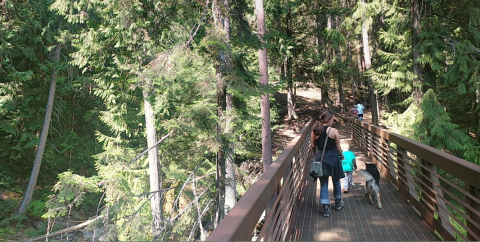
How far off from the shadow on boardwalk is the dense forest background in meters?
2.77

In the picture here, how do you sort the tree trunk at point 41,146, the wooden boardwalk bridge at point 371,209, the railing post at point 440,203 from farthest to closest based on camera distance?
the tree trunk at point 41,146
the railing post at point 440,203
the wooden boardwalk bridge at point 371,209

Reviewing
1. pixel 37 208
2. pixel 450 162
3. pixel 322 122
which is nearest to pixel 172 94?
pixel 322 122

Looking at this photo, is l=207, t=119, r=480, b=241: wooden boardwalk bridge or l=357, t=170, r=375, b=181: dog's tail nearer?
l=207, t=119, r=480, b=241: wooden boardwalk bridge

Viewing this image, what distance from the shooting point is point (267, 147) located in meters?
15.1

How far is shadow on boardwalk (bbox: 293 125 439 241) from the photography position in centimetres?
513

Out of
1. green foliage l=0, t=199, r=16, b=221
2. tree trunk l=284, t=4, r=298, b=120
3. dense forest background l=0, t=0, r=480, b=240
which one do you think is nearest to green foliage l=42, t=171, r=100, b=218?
dense forest background l=0, t=0, r=480, b=240

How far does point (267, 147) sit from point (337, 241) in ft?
33.4

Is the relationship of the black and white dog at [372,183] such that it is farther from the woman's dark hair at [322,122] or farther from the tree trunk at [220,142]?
the tree trunk at [220,142]

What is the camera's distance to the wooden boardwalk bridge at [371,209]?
9.40ft

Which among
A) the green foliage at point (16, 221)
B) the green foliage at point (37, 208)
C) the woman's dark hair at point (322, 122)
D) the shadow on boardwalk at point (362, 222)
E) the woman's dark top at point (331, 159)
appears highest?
the woman's dark hair at point (322, 122)

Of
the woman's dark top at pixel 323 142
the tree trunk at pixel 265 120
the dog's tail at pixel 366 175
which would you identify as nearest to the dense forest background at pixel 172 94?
the tree trunk at pixel 265 120

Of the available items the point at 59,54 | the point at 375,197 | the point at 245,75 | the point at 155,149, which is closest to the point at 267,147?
the point at 155,149

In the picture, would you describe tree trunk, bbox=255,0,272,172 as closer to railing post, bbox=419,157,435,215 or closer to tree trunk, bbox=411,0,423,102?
tree trunk, bbox=411,0,423,102

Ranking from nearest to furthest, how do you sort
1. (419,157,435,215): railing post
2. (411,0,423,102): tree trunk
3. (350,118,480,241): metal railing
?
1. (350,118,480,241): metal railing
2. (419,157,435,215): railing post
3. (411,0,423,102): tree trunk
